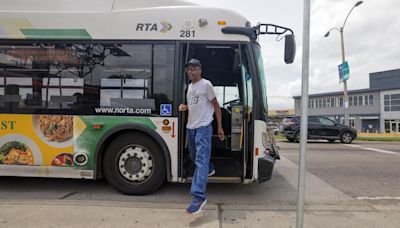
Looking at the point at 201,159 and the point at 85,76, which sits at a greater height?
the point at 85,76

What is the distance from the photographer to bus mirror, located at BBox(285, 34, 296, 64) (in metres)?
4.84

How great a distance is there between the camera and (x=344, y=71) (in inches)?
883

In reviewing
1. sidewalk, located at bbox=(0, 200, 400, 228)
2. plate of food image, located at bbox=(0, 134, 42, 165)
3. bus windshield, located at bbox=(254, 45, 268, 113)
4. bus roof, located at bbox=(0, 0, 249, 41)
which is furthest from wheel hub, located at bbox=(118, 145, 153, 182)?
bus windshield, located at bbox=(254, 45, 268, 113)

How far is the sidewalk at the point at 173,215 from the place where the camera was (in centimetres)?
395

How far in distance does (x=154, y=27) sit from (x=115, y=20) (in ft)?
2.11

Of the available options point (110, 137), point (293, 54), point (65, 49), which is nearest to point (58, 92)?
point (65, 49)

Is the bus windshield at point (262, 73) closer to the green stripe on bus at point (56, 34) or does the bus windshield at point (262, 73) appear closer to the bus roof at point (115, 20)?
the bus roof at point (115, 20)

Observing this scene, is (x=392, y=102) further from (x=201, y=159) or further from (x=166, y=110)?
(x=201, y=159)

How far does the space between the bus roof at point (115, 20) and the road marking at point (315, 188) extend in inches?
113

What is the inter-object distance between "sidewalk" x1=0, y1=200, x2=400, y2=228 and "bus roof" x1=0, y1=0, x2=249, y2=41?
2539 mm

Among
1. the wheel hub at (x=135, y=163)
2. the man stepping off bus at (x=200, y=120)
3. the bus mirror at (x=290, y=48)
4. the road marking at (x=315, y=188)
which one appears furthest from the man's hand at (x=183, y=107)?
the road marking at (x=315, y=188)

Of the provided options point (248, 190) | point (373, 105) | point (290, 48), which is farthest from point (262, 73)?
point (373, 105)

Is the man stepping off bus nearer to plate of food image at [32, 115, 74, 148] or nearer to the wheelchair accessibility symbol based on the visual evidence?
the wheelchair accessibility symbol

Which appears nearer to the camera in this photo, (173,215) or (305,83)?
(305,83)
